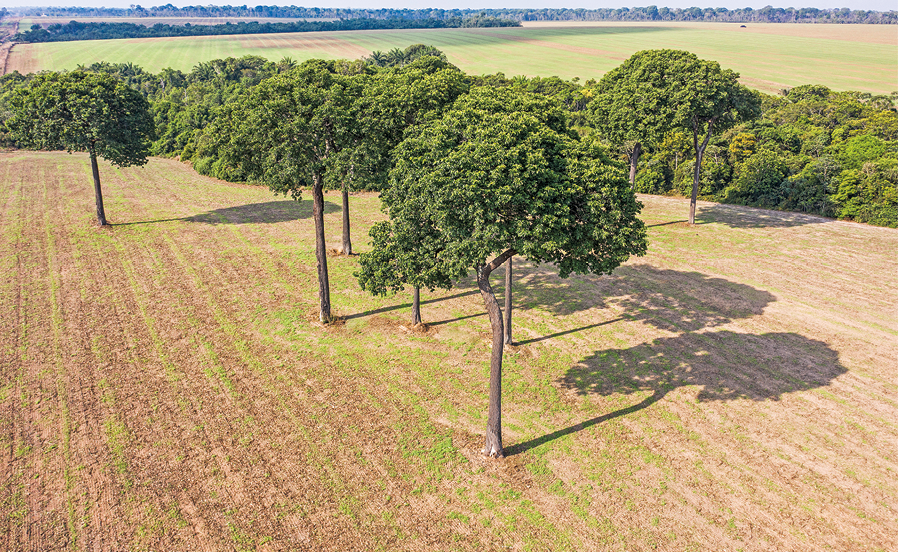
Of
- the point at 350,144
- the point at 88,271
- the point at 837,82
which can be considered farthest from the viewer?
the point at 837,82

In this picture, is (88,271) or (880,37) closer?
(88,271)

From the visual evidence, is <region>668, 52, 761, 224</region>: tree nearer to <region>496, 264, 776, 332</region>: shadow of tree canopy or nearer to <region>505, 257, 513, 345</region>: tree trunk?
<region>496, 264, 776, 332</region>: shadow of tree canopy

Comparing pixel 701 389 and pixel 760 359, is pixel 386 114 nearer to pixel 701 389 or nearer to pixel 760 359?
pixel 701 389

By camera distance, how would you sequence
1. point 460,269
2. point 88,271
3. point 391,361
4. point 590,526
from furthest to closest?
point 88,271, point 391,361, point 460,269, point 590,526

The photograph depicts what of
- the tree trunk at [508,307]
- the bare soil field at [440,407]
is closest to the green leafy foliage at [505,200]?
the bare soil field at [440,407]

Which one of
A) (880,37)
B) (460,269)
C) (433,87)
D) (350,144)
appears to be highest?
(880,37)

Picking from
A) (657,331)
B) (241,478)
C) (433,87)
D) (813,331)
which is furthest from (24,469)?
(813,331)
